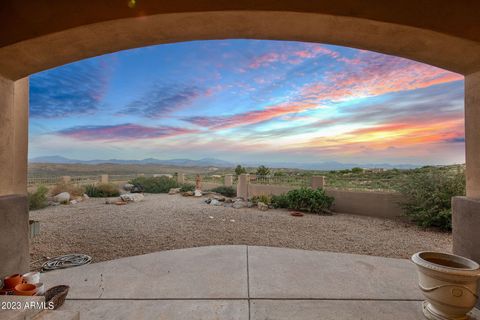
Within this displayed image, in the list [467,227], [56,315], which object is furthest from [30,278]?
[467,227]

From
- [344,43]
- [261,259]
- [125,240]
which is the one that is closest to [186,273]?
[261,259]

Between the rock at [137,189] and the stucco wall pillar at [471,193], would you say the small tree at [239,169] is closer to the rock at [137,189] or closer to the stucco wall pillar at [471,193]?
the rock at [137,189]

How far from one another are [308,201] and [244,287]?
22.3 ft

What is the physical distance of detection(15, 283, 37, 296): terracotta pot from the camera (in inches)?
93.8

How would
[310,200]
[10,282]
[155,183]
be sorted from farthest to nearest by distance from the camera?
[155,183] < [310,200] < [10,282]

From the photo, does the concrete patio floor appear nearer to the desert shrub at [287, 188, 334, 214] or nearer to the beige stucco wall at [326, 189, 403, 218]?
the beige stucco wall at [326, 189, 403, 218]

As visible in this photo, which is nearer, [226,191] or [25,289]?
[25,289]

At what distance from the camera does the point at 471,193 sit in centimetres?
283

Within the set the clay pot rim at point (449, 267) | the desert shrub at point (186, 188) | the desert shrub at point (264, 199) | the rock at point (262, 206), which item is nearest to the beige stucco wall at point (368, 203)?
the desert shrub at point (264, 199)

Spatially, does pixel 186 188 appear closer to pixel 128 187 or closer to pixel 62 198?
pixel 128 187

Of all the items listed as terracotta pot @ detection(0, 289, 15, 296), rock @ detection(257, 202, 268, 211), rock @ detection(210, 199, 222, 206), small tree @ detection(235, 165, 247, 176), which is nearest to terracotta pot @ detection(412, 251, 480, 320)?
terracotta pot @ detection(0, 289, 15, 296)

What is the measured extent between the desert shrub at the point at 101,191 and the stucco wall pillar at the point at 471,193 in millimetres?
14556

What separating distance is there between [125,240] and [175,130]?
10850 millimetres

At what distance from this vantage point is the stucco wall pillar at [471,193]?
2641 millimetres
